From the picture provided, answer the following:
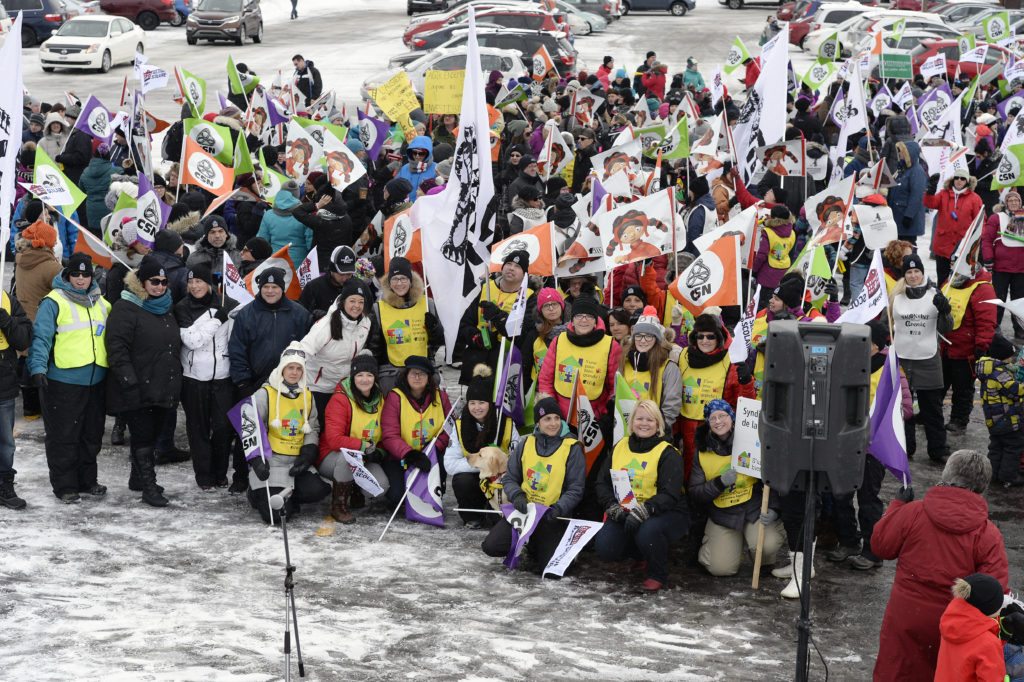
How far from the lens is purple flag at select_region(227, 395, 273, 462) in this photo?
352 inches

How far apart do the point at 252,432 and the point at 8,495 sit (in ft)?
5.75

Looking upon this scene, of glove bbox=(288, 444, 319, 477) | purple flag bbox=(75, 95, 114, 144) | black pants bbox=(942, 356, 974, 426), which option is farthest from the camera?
purple flag bbox=(75, 95, 114, 144)

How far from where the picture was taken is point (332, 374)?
388 inches

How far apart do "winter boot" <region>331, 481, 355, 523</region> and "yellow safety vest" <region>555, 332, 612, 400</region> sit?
1.69 meters

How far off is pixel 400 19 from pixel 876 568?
41.7 m

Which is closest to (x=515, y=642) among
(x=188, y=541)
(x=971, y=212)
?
(x=188, y=541)

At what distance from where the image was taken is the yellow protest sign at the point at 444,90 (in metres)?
15.9

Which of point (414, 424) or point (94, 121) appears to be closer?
point (414, 424)

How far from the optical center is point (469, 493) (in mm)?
9258

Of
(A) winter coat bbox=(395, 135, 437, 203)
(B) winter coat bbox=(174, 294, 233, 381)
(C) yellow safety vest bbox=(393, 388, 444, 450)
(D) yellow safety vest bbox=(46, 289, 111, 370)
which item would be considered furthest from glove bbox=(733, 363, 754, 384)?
(A) winter coat bbox=(395, 135, 437, 203)

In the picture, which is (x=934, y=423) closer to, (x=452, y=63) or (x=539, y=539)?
(x=539, y=539)

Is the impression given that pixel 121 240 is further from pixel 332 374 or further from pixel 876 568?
pixel 876 568

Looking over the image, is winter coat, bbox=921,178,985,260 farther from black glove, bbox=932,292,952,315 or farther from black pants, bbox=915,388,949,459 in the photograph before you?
black glove, bbox=932,292,952,315

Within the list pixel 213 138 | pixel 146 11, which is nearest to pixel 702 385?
pixel 213 138
